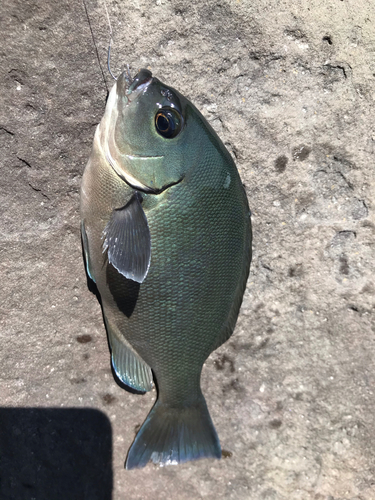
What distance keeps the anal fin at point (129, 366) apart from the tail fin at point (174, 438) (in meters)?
0.17

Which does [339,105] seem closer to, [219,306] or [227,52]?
[227,52]

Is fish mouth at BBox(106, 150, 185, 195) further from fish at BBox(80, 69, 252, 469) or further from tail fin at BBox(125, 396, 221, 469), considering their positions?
tail fin at BBox(125, 396, 221, 469)

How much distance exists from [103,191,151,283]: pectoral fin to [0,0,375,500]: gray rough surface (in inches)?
24.3

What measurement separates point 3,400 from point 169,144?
1.73 metres

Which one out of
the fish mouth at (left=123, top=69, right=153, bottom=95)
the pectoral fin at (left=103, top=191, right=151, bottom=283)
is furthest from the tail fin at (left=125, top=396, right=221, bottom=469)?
the fish mouth at (left=123, top=69, right=153, bottom=95)

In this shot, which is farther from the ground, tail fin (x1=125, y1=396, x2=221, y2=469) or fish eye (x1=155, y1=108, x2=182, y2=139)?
fish eye (x1=155, y1=108, x2=182, y2=139)

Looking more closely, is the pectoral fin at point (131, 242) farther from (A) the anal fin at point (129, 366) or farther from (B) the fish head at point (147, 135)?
(A) the anal fin at point (129, 366)

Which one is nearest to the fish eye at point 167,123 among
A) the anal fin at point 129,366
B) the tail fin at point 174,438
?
the anal fin at point 129,366

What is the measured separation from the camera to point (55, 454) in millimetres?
2371

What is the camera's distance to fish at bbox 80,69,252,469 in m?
1.86

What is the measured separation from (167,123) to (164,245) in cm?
56

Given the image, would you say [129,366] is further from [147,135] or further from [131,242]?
[147,135]

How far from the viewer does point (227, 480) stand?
8.15ft

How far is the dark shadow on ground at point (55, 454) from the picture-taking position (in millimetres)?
2340
